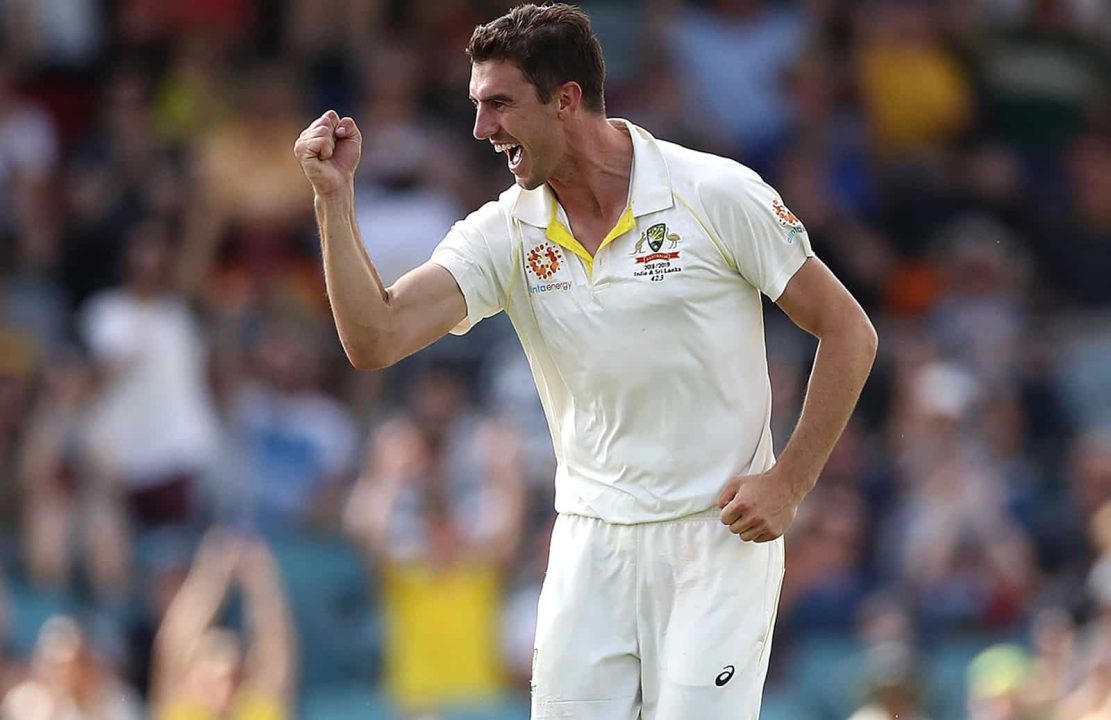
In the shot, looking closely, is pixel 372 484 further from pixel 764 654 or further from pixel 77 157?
pixel 764 654

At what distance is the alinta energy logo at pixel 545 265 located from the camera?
210 inches

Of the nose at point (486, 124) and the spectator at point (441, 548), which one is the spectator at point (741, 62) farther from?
the nose at point (486, 124)

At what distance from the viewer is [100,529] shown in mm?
10703

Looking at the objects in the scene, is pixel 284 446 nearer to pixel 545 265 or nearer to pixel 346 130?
pixel 545 265

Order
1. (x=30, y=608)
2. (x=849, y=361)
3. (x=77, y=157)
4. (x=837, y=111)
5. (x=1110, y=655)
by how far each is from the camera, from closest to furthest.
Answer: (x=849, y=361)
(x=1110, y=655)
(x=30, y=608)
(x=77, y=157)
(x=837, y=111)

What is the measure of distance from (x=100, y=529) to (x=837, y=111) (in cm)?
574

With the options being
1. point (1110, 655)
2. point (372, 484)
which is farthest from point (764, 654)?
point (372, 484)

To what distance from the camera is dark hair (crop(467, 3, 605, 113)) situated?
5172 mm

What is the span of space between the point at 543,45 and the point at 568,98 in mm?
155

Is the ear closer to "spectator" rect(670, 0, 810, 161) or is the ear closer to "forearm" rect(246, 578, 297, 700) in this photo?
"forearm" rect(246, 578, 297, 700)

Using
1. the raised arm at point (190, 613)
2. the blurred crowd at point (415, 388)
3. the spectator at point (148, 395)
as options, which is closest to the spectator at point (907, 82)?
the blurred crowd at point (415, 388)

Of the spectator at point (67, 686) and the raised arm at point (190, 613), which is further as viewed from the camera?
the raised arm at point (190, 613)

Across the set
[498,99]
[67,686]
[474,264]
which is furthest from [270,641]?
[498,99]

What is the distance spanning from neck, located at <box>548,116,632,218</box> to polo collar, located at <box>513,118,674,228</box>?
0.04 metres
